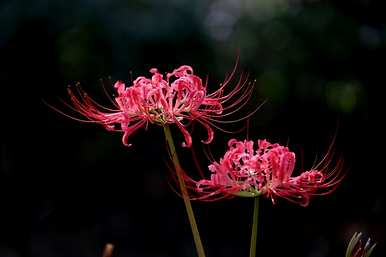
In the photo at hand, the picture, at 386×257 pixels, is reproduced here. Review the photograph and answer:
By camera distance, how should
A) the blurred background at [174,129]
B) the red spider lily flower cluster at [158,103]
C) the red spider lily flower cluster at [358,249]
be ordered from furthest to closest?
1. the blurred background at [174,129]
2. the red spider lily flower cluster at [158,103]
3. the red spider lily flower cluster at [358,249]

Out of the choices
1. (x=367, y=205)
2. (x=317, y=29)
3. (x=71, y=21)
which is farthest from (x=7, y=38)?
(x=367, y=205)

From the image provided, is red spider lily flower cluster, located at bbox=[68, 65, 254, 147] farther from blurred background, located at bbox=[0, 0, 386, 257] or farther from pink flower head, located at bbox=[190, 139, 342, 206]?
blurred background, located at bbox=[0, 0, 386, 257]

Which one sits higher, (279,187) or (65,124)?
(279,187)

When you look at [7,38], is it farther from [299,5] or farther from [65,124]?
[299,5]

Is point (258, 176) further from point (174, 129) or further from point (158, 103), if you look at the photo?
point (174, 129)

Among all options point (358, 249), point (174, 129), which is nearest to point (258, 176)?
point (358, 249)

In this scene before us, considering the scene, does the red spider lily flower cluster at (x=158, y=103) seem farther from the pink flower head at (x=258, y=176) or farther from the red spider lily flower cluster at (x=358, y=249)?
the red spider lily flower cluster at (x=358, y=249)

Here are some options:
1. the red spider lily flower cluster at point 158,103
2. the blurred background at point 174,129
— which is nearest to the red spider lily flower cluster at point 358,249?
the red spider lily flower cluster at point 158,103

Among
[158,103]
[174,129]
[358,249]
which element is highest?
[158,103]

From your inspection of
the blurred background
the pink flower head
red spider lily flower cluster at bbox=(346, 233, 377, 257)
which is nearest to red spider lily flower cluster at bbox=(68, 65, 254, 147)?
the pink flower head
